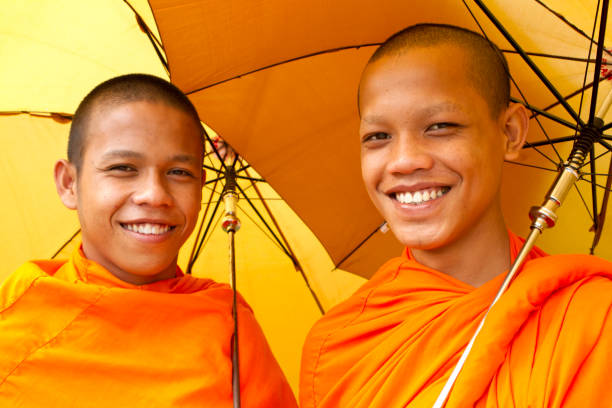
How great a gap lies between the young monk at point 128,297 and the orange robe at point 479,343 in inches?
16.4

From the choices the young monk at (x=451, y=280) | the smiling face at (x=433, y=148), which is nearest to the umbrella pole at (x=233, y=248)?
the young monk at (x=451, y=280)

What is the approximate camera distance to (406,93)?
2.18 meters

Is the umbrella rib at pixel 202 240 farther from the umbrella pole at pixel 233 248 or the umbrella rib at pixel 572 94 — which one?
the umbrella rib at pixel 572 94

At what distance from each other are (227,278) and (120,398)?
204 centimetres

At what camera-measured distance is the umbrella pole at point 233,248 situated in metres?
2.22

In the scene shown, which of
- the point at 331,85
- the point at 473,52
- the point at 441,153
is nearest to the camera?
the point at 441,153

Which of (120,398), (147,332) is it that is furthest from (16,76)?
(120,398)

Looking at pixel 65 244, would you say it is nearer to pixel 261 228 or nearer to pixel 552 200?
pixel 261 228

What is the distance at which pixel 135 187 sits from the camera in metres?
2.31

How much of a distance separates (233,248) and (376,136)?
3.39 ft

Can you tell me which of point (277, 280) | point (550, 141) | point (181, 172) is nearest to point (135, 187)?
point (181, 172)

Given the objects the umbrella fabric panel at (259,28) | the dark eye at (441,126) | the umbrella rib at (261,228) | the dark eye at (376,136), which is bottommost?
the dark eye at (441,126)

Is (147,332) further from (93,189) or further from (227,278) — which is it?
(227,278)

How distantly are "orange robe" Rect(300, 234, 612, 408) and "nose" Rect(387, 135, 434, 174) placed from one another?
1.52 ft
